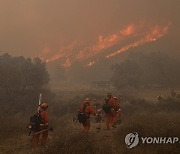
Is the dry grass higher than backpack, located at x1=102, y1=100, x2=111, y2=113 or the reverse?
the reverse

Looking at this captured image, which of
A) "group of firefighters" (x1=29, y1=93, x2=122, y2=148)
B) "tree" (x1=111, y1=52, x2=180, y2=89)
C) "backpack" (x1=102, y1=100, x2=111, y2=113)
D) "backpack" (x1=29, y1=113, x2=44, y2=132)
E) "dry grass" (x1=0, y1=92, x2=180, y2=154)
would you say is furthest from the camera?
"tree" (x1=111, y1=52, x2=180, y2=89)

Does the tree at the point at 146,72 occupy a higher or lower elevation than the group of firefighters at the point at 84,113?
higher

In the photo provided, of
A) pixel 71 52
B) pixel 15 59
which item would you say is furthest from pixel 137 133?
pixel 71 52

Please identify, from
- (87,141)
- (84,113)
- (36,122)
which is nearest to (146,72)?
(84,113)

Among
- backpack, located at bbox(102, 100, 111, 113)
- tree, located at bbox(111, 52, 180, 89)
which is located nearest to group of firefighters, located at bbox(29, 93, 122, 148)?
backpack, located at bbox(102, 100, 111, 113)

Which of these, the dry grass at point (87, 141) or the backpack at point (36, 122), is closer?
the dry grass at point (87, 141)

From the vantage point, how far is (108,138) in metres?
14.0

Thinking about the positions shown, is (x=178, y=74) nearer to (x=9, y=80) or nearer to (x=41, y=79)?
(x=41, y=79)

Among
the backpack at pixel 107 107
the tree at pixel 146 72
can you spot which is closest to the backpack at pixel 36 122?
the backpack at pixel 107 107

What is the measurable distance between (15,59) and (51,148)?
32.2 meters

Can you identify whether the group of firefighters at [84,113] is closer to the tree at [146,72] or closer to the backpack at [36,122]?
the backpack at [36,122]

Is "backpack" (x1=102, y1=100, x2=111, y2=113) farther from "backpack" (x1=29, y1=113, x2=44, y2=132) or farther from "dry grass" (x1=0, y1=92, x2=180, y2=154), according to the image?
"backpack" (x1=29, y1=113, x2=44, y2=132)

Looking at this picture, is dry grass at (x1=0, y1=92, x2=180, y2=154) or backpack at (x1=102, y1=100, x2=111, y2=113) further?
backpack at (x1=102, y1=100, x2=111, y2=113)

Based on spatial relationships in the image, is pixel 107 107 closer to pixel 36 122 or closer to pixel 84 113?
pixel 84 113
